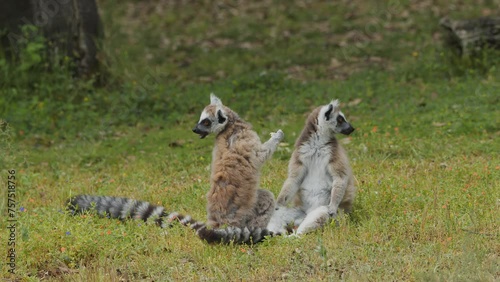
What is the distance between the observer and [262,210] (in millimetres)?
8164

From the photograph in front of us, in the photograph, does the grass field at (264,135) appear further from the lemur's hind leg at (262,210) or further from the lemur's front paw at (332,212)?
the lemur's hind leg at (262,210)

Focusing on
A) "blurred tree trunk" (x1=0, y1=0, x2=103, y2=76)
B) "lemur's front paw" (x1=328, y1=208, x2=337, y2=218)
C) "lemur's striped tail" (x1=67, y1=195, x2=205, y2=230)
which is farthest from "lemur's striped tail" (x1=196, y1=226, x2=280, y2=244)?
"blurred tree trunk" (x1=0, y1=0, x2=103, y2=76)

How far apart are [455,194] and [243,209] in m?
2.51

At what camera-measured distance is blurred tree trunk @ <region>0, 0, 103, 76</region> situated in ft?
53.0

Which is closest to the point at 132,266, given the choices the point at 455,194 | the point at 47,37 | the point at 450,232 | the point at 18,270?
the point at 18,270

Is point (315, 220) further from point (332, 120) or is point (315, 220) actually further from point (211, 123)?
point (211, 123)

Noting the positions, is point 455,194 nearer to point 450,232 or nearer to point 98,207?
point 450,232

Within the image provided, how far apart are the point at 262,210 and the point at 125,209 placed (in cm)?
159

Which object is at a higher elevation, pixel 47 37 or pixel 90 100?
pixel 47 37

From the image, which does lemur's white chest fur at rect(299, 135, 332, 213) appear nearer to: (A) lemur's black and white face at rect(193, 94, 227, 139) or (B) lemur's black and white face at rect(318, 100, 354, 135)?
(B) lemur's black and white face at rect(318, 100, 354, 135)

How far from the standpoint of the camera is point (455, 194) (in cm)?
875

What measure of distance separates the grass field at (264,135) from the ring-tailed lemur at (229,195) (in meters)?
0.19

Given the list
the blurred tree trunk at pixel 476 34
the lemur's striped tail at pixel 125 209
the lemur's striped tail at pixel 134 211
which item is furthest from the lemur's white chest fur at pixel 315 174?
the blurred tree trunk at pixel 476 34

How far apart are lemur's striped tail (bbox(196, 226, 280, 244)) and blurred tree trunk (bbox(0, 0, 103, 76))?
9474 millimetres
